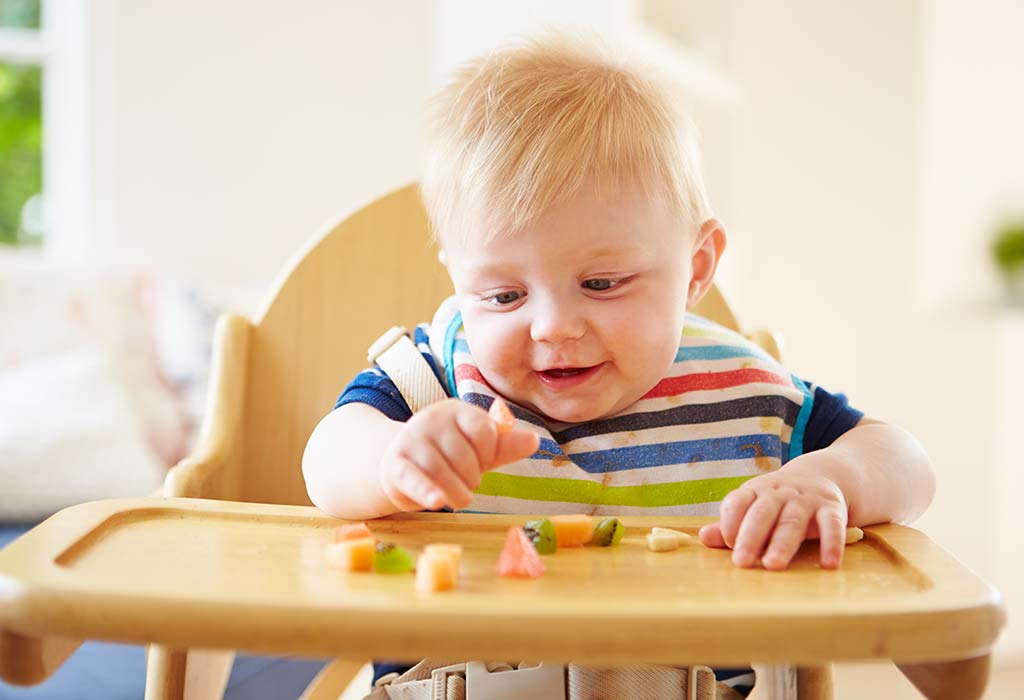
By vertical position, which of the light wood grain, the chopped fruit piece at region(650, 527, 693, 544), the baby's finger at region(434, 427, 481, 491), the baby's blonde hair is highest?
the baby's blonde hair

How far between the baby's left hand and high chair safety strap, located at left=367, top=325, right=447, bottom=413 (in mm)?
276

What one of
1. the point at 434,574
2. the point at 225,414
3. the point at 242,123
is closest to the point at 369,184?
the point at 242,123

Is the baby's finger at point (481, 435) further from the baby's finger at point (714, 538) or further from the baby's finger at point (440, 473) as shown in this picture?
the baby's finger at point (714, 538)

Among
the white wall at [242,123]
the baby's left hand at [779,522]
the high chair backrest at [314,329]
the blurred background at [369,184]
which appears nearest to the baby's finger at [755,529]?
the baby's left hand at [779,522]

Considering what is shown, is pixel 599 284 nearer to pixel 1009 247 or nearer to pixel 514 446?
pixel 514 446

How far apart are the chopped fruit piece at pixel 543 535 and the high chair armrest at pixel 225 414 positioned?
0.39 meters

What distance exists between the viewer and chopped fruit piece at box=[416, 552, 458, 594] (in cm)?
51

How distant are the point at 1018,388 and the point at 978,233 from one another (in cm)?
88

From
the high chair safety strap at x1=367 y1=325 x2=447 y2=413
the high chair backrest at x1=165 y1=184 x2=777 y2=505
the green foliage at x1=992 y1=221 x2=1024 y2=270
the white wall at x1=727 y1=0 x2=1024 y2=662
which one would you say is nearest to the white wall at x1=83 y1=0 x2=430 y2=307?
the white wall at x1=727 y1=0 x2=1024 y2=662

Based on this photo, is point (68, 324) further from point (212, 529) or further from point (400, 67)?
point (212, 529)

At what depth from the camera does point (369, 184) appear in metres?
2.55

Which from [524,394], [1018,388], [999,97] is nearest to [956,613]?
[524,394]

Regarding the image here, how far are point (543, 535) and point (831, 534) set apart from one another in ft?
0.54

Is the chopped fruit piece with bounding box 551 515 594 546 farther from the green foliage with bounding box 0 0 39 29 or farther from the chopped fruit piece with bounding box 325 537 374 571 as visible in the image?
the green foliage with bounding box 0 0 39 29
